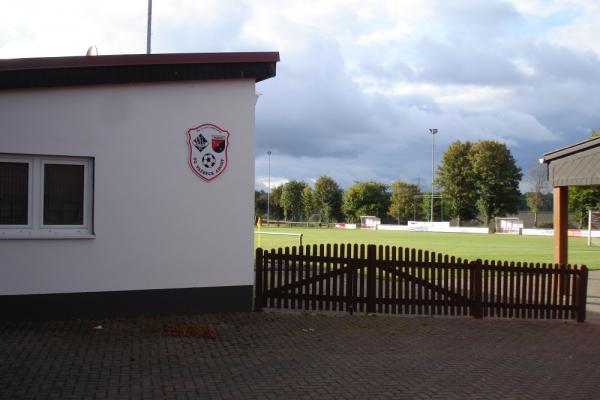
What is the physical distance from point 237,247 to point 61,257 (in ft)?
9.49

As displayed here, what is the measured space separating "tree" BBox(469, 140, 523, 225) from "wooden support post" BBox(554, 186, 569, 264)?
234 ft

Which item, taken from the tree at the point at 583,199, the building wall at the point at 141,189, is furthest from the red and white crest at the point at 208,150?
the tree at the point at 583,199

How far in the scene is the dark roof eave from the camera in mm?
14852

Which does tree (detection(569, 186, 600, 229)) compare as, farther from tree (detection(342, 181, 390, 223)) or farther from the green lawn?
tree (detection(342, 181, 390, 223))

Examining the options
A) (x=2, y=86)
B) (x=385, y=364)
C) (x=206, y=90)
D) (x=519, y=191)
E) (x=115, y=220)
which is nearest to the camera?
(x=385, y=364)

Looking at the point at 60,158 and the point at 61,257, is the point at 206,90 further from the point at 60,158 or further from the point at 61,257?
the point at 61,257

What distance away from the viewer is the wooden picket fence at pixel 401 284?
1143cm

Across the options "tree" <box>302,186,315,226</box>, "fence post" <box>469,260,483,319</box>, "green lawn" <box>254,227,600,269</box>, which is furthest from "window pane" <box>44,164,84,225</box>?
"tree" <box>302,186,315,226</box>

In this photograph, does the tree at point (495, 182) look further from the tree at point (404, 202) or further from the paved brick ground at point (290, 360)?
the paved brick ground at point (290, 360)

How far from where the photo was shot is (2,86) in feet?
30.1

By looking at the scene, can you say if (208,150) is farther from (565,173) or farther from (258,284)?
(565,173)

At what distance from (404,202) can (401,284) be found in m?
89.5

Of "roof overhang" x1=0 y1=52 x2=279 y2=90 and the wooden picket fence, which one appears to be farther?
the wooden picket fence

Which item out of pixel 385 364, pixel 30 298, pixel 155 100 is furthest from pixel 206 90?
pixel 385 364
